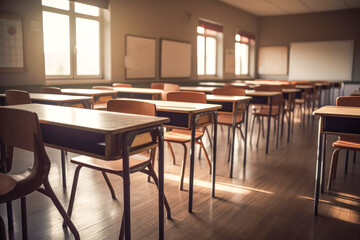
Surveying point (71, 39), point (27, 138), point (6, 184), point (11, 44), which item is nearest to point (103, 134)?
point (27, 138)

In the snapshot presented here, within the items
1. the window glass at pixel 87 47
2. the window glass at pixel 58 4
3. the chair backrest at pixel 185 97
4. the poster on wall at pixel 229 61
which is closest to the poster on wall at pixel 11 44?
the window glass at pixel 58 4

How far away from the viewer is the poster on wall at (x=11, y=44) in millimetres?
4363

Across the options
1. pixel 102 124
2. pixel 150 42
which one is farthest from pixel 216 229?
pixel 150 42

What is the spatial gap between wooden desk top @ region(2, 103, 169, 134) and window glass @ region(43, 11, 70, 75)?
11.9 ft

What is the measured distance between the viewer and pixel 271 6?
10117 mm

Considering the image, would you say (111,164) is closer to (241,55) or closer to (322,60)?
(241,55)

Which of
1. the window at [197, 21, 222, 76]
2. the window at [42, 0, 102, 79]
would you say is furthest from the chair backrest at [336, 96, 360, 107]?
the window at [197, 21, 222, 76]

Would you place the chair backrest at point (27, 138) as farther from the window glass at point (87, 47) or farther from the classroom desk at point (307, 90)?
the classroom desk at point (307, 90)

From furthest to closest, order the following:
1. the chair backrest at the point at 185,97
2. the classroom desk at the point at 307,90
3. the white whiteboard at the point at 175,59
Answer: the white whiteboard at the point at 175,59
the classroom desk at the point at 307,90
the chair backrest at the point at 185,97

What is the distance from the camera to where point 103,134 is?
155 centimetres

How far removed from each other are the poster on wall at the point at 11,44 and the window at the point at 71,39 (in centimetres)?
60

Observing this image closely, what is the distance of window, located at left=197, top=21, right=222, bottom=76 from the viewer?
8844 mm

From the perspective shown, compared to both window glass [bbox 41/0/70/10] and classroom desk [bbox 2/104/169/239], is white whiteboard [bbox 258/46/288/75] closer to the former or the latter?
window glass [bbox 41/0/70/10]

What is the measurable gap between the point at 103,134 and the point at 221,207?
48.1 inches
